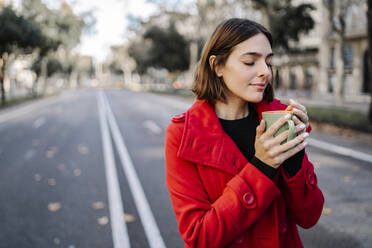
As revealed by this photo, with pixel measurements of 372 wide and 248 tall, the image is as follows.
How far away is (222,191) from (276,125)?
15.0 inches

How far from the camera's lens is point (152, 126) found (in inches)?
564

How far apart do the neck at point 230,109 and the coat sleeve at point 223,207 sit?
332mm

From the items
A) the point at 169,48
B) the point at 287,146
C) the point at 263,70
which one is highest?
the point at 169,48

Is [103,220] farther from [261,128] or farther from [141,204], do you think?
[261,128]

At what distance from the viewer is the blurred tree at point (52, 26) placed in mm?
31758

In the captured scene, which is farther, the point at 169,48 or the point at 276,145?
the point at 169,48

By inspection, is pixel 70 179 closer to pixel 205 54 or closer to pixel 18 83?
pixel 205 54

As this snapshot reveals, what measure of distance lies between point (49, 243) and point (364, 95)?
28.8 m

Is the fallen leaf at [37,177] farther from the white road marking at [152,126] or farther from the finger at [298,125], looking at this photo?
the finger at [298,125]

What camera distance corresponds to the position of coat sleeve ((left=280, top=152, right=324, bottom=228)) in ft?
4.57

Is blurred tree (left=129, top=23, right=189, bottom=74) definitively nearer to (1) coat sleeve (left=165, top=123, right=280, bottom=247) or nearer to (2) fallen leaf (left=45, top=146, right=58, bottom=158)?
(2) fallen leaf (left=45, top=146, right=58, bottom=158)

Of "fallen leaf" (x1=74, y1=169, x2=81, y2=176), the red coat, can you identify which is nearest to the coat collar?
the red coat

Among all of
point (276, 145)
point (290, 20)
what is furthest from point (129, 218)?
point (290, 20)

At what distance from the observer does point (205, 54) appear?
156cm
